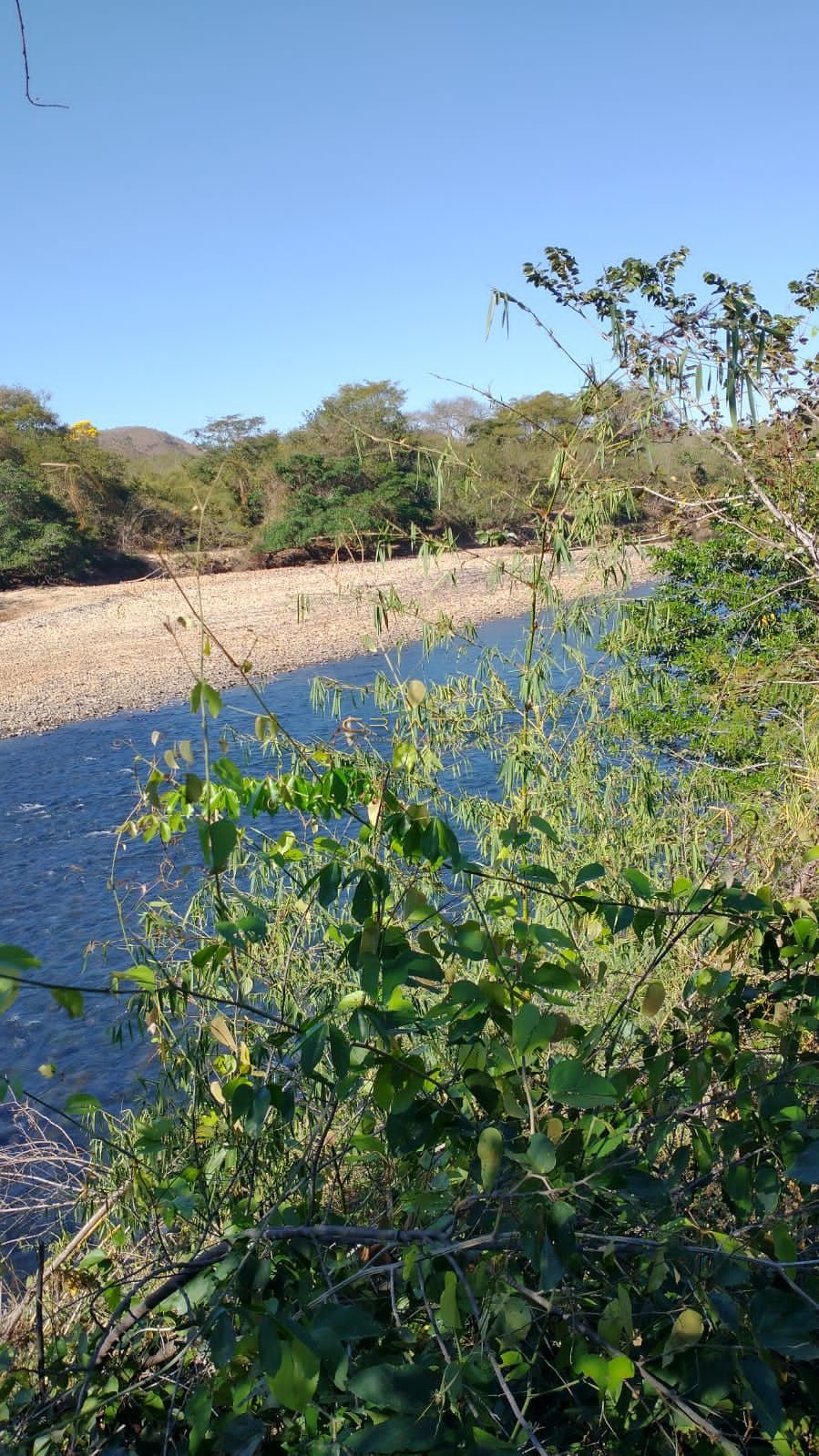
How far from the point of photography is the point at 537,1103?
Answer: 141 cm

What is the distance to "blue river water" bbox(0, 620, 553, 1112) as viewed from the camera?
6.25 meters

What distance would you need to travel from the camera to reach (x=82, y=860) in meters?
9.50

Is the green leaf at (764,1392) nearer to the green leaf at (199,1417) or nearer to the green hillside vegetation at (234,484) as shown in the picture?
the green leaf at (199,1417)

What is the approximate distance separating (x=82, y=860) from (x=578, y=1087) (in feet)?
29.2

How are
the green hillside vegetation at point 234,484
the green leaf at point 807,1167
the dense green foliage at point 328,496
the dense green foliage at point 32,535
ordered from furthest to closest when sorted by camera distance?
the dense green foliage at point 32,535
the dense green foliage at point 328,496
the green hillside vegetation at point 234,484
the green leaf at point 807,1167

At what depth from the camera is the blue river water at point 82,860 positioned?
6.25m

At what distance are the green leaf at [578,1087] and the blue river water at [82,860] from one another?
250 centimetres

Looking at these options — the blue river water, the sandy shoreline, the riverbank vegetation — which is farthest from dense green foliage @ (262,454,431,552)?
the riverbank vegetation

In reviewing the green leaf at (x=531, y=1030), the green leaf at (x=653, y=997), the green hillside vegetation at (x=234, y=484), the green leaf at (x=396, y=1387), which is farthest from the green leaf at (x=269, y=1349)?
the green hillside vegetation at (x=234, y=484)

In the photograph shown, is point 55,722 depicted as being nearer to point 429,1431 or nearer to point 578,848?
point 578,848

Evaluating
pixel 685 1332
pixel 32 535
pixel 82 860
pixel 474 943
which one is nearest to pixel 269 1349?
pixel 685 1332

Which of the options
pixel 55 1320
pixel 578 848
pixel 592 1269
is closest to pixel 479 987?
pixel 592 1269

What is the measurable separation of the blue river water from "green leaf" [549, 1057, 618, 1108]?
2502 millimetres

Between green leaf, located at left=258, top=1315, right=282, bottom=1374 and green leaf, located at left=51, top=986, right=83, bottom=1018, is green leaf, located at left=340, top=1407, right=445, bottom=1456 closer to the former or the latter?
green leaf, located at left=258, top=1315, right=282, bottom=1374
